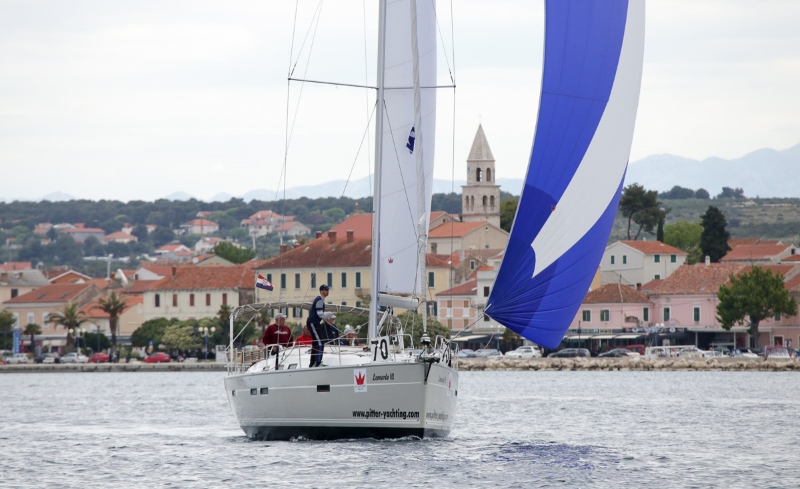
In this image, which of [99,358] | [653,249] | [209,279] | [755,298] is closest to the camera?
[755,298]

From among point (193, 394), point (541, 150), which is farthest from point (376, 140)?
point (193, 394)

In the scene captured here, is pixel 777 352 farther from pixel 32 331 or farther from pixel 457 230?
pixel 32 331

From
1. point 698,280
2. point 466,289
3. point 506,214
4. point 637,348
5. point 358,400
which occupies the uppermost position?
point 506,214

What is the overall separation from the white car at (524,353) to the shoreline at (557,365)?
3.54 meters

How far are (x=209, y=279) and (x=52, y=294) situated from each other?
66.6 feet

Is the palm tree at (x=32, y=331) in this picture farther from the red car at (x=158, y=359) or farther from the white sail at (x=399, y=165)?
the white sail at (x=399, y=165)

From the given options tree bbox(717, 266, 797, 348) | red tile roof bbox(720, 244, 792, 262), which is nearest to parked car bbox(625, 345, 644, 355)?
tree bbox(717, 266, 797, 348)

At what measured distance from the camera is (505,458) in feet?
75.7

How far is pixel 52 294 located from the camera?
377 ft

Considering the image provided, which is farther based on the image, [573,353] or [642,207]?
[642,207]

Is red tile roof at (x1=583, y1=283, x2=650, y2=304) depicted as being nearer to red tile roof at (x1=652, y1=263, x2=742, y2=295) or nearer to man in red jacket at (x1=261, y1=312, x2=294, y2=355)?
red tile roof at (x1=652, y1=263, x2=742, y2=295)

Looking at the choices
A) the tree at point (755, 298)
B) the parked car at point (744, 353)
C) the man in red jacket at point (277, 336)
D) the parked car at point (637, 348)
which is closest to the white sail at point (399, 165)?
the man in red jacket at point (277, 336)

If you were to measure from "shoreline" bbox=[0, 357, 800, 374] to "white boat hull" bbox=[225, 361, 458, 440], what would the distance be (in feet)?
163

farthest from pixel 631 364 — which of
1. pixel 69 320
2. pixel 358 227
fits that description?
pixel 69 320
